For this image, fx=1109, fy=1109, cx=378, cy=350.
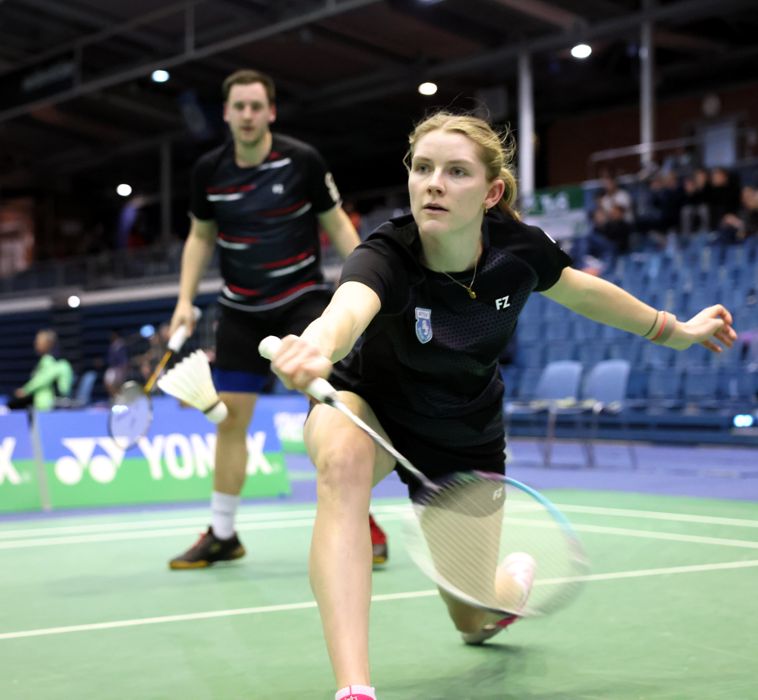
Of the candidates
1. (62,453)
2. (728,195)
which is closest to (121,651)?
(62,453)

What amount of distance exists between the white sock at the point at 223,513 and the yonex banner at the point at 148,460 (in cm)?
270

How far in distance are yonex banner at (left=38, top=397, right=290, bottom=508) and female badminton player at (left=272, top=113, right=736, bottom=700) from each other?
4725mm

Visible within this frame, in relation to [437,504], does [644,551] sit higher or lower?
lower

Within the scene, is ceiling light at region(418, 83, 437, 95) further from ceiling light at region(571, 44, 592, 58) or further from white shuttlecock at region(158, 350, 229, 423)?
white shuttlecock at region(158, 350, 229, 423)

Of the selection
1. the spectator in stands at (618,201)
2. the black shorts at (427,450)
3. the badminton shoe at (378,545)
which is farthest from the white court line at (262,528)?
the spectator in stands at (618,201)

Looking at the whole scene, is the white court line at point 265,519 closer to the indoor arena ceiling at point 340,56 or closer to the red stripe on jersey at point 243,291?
the red stripe on jersey at point 243,291

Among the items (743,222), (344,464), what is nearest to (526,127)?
(743,222)

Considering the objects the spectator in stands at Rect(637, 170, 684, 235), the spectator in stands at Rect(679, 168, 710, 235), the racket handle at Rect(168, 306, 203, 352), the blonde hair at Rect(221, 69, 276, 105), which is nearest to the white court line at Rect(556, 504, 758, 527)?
the racket handle at Rect(168, 306, 203, 352)

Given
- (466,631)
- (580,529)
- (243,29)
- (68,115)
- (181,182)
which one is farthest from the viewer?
(181,182)

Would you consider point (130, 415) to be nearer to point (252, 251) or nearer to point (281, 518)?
point (252, 251)

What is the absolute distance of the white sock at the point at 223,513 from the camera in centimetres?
482

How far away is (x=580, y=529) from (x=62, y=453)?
3.51 metres

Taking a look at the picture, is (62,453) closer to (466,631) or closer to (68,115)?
(466,631)

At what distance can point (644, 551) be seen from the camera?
201 inches
